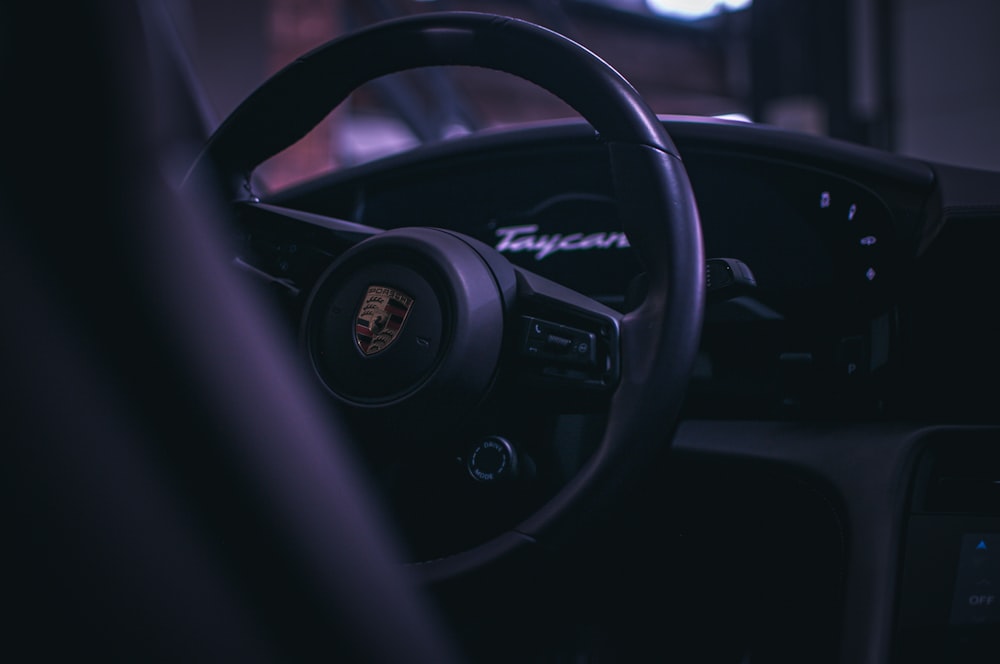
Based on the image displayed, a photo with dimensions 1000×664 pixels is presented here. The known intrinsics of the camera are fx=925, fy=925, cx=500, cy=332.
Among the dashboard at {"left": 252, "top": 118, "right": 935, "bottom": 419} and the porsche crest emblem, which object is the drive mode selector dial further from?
the dashboard at {"left": 252, "top": 118, "right": 935, "bottom": 419}

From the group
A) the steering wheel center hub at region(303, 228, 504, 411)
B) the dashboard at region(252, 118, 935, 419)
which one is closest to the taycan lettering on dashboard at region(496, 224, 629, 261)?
the dashboard at region(252, 118, 935, 419)

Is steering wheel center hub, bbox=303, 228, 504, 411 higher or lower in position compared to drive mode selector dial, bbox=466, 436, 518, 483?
higher

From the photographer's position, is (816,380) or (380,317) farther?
(816,380)

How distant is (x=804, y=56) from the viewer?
3.33 meters

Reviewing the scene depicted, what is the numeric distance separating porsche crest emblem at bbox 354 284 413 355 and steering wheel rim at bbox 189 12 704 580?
188mm

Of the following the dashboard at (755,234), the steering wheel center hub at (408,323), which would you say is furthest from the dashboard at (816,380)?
the steering wheel center hub at (408,323)

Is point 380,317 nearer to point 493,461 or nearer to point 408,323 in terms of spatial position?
point 408,323

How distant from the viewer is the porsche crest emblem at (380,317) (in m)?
0.79

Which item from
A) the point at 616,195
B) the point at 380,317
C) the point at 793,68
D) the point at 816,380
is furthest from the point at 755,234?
the point at 793,68

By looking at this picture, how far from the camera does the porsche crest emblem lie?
788mm

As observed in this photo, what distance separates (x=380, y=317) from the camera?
80 centimetres

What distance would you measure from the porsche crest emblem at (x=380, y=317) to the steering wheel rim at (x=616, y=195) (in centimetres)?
19

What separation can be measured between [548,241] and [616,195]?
42 centimetres

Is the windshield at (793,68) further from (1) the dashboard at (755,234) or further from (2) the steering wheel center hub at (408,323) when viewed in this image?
(2) the steering wheel center hub at (408,323)
